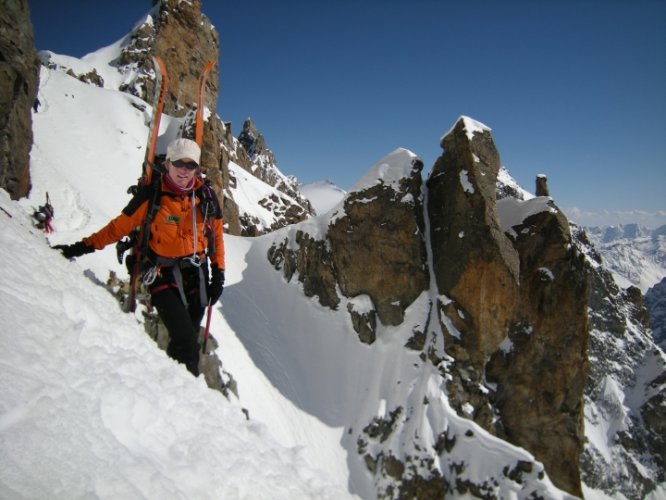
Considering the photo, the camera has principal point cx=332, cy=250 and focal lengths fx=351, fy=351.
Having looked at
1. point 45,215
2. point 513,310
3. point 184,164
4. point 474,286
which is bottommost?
point 45,215

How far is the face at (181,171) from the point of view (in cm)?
564

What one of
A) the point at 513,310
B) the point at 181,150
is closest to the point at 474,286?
the point at 513,310

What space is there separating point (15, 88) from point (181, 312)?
33.2 ft

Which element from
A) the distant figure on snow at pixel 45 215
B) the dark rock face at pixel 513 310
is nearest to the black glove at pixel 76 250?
the distant figure on snow at pixel 45 215

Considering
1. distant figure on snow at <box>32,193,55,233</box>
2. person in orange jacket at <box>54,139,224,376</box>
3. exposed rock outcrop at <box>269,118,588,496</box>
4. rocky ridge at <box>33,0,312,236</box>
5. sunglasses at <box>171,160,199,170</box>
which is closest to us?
person in orange jacket at <box>54,139,224,376</box>

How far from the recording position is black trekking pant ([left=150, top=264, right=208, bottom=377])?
207 inches

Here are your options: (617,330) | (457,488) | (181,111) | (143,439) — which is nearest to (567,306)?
(457,488)

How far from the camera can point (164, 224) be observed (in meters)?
5.78

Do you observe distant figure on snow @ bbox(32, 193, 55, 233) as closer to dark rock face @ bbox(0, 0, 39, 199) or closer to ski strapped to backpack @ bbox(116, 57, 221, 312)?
dark rock face @ bbox(0, 0, 39, 199)

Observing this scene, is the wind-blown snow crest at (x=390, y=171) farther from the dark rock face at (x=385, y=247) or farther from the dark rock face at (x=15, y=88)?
the dark rock face at (x=15, y=88)

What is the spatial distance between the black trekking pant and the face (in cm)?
148

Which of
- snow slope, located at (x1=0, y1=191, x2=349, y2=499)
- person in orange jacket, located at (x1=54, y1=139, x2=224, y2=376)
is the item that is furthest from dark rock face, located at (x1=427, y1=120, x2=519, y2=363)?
snow slope, located at (x1=0, y1=191, x2=349, y2=499)

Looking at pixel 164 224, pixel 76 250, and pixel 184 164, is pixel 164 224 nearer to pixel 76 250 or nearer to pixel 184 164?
pixel 184 164

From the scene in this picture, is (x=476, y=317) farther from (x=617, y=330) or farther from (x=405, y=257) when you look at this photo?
(x=617, y=330)
